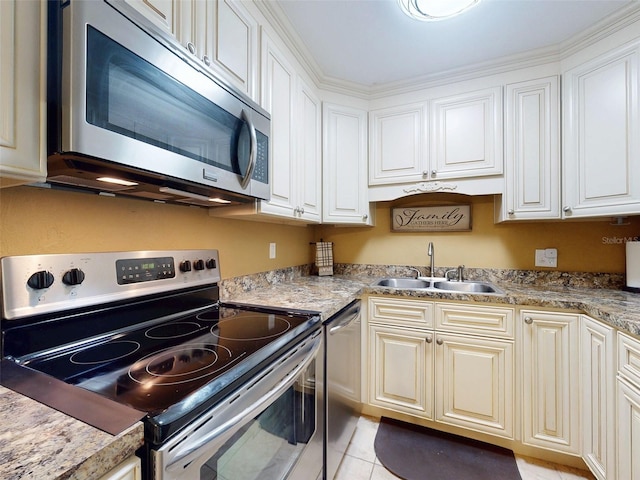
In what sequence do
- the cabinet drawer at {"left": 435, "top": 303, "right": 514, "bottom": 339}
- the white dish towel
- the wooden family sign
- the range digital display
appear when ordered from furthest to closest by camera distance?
the white dish towel
the wooden family sign
the cabinet drawer at {"left": 435, "top": 303, "right": 514, "bottom": 339}
the range digital display

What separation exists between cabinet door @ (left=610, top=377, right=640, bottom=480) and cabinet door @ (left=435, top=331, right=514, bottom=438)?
45 cm

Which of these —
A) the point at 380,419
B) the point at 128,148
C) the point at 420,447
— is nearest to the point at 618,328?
the point at 420,447

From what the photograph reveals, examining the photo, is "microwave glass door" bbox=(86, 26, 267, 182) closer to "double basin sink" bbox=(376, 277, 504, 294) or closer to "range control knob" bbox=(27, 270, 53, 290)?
"range control knob" bbox=(27, 270, 53, 290)

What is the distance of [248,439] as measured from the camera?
2.60 feet

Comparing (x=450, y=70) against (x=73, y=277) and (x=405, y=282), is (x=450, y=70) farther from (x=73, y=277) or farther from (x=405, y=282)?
(x=73, y=277)

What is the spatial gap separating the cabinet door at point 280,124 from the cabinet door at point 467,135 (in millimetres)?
1047

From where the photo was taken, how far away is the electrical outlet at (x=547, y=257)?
1.96m

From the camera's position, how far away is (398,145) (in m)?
2.14

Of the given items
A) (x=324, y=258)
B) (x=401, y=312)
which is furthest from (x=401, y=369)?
(x=324, y=258)

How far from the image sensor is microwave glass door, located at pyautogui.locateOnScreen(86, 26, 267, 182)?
0.65 metres

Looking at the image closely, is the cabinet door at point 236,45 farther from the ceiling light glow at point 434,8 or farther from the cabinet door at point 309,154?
the ceiling light glow at point 434,8

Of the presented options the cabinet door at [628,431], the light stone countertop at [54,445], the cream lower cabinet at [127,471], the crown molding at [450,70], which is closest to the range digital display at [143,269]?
the light stone countertop at [54,445]

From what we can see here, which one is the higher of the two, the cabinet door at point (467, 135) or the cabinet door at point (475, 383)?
the cabinet door at point (467, 135)

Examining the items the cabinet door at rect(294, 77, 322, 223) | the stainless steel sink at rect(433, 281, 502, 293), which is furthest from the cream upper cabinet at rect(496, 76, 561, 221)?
the cabinet door at rect(294, 77, 322, 223)
